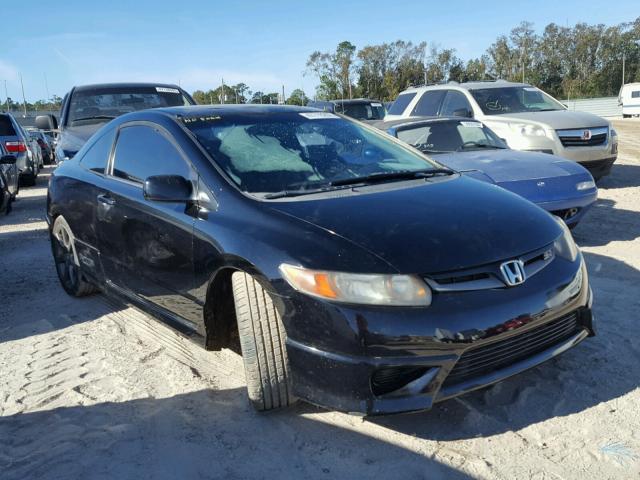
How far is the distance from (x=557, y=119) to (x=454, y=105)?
63.9 inches

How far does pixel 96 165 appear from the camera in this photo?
426 cm

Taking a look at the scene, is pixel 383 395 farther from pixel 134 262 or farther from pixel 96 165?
pixel 96 165

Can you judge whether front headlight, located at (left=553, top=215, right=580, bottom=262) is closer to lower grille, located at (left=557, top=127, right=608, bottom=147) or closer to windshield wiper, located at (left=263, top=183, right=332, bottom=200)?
windshield wiper, located at (left=263, top=183, right=332, bottom=200)

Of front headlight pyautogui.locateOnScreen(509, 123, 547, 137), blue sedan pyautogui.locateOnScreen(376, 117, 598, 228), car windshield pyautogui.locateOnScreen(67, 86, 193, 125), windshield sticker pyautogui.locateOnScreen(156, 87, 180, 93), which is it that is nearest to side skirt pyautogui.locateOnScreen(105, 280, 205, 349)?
blue sedan pyautogui.locateOnScreen(376, 117, 598, 228)

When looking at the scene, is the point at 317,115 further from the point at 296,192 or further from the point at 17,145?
the point at 17,145

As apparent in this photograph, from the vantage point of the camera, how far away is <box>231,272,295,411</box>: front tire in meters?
2.68

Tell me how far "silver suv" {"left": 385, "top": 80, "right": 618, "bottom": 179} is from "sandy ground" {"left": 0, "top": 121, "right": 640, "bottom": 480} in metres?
5.06

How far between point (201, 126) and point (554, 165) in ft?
13.1

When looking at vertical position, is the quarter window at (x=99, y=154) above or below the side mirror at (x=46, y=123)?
below

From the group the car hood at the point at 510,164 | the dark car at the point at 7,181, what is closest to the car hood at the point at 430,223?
the car hood at the point at 510,164

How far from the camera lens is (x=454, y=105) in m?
9.59

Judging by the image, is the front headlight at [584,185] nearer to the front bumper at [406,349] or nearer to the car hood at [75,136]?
the front bumper at [406,349]

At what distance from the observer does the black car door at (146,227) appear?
124 inches

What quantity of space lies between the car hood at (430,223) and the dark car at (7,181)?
723 cm
